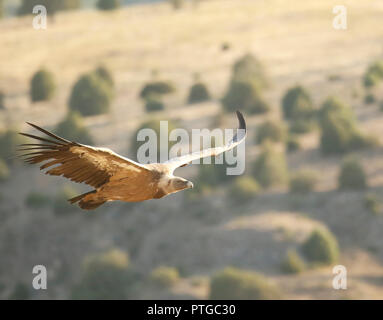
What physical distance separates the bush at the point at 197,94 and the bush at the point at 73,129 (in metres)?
15.8

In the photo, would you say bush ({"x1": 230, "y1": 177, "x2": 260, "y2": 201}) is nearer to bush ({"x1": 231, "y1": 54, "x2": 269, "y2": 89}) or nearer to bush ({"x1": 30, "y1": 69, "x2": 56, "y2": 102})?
bush ({"x1": 231, "y1": 54, "x2": 269, "y2": 89})

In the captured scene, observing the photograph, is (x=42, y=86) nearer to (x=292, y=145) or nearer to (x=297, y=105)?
(x=297, y=105)

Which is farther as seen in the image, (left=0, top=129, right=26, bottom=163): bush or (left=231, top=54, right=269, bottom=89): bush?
(left=231, top=54, right=269, bottom=89): bush

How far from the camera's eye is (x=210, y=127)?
9869cm

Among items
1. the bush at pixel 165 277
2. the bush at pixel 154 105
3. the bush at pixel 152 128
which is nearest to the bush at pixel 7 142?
the bush at pixel 152 128

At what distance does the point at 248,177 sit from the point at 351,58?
39.4 meters

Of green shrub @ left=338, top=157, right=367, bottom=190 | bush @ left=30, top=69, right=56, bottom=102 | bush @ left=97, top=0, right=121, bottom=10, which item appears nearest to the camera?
Result: green shrub @ left=338, top=157, right=367, bottom=190

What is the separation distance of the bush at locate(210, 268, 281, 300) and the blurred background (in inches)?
6.8

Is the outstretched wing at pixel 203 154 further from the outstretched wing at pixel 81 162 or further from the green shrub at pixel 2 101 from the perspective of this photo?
the green shrub at pixel 2 101

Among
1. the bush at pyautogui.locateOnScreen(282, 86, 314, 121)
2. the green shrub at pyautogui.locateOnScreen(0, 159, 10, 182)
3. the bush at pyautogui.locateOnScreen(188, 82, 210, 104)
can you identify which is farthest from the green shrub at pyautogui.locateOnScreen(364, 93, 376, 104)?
the green shrub at pyautogui.locateOnScreen(0, 159, 10, 182)

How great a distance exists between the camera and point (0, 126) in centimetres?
10600

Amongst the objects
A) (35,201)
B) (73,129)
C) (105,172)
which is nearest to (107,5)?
(73,129)

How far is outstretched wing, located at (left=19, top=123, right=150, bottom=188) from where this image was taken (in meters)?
15.4

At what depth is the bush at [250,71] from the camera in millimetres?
112875
